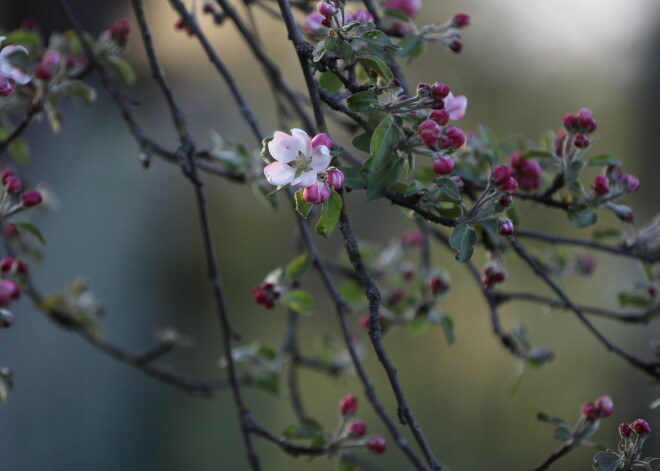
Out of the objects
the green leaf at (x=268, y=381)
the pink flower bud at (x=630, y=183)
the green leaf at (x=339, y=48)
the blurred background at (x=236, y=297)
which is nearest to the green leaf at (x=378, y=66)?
the green leaf at (x=339, y=48)

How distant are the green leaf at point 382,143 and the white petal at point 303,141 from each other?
0.05m

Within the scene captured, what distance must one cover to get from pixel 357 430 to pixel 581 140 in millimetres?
419

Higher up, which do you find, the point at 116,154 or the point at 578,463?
the point at 116,154

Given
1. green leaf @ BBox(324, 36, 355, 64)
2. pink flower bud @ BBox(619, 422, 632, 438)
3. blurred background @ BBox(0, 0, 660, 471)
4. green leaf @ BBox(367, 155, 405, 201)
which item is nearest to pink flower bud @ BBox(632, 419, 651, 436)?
pink flower bud @ BBox(619, 422, 632, 438)

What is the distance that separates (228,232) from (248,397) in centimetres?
95

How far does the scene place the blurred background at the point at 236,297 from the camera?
3.47 m

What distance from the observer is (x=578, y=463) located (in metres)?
4.11

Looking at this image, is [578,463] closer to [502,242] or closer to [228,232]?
[228,232]

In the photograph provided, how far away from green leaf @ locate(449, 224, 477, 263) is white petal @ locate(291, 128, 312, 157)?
0.50 feet

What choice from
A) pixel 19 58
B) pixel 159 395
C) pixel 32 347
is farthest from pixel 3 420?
pixel 19 58

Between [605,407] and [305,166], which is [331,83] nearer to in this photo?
[305,166]

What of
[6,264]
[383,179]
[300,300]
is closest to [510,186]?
[383,179]

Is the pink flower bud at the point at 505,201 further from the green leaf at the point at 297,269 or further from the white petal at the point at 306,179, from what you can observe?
the green leaf at the point at 297,269

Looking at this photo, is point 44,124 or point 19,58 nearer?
point 19,58
